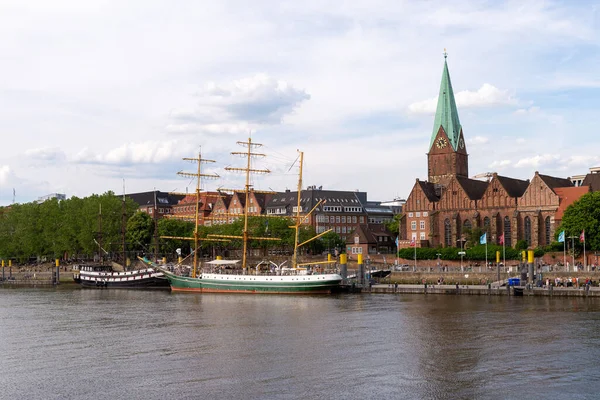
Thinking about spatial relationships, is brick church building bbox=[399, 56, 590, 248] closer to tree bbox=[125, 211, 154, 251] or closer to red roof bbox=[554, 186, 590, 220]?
red roof bbox=[554, 186, 590, 220]

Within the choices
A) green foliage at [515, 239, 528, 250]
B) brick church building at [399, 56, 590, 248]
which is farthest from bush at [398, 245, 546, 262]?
brick church building at [399, 56, 590, 248]

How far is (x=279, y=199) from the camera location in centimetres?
17712

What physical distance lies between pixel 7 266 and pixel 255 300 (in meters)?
104

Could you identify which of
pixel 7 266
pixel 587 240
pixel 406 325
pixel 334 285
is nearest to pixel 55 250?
pixel 7 266

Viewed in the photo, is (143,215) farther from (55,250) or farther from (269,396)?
(269,396)

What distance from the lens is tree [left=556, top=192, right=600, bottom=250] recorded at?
97688mm

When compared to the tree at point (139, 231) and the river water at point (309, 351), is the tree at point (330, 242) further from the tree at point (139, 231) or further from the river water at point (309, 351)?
the river water at point (309, 351)

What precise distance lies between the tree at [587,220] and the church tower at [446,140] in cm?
4892

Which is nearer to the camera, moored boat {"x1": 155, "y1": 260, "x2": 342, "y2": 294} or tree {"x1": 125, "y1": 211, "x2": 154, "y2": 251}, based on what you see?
moored boat {"x1": 155, "y1": 260, "x2": 342, "y2": 294}

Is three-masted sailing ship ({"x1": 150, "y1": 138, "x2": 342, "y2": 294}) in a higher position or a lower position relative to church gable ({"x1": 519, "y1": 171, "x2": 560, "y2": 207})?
lower

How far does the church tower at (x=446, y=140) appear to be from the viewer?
14788 cm

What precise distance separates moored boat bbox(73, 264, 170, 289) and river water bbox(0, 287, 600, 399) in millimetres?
37287

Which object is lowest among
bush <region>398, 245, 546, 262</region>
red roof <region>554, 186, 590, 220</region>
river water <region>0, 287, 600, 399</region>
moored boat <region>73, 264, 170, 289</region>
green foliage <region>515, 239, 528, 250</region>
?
river water <region>0, 287, 600, 399</region>

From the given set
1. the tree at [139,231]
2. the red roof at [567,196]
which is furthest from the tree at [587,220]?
the tree at [139,231]
